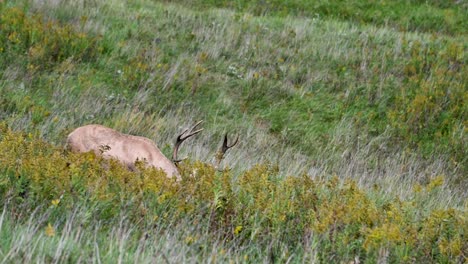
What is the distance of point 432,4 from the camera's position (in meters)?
19.1

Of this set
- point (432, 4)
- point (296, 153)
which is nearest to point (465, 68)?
point (296, 153)

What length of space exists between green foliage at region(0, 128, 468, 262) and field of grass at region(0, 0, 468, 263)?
15mm

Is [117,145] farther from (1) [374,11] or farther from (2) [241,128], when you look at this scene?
(1) [374,11]

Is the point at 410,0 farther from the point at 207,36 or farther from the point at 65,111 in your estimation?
the point at 65,111

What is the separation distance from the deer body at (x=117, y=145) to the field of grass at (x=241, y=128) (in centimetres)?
29

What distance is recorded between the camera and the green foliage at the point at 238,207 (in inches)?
192

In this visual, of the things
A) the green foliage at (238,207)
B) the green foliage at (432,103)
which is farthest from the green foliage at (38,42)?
the green foliage at (238,207)

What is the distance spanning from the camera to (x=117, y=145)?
7.46 metres

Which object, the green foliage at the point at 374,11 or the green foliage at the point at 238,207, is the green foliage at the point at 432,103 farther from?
the green foliage at the point at 238,207

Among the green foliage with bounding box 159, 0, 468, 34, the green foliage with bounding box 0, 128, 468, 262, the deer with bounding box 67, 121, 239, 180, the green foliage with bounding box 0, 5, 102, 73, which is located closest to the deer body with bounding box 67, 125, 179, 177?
the deer with bounding box 67, 121, 239, 180

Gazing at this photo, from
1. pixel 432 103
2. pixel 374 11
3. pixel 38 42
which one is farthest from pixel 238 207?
pixel 374 11

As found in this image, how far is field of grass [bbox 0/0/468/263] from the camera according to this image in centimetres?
480

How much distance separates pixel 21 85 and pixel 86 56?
1727mm

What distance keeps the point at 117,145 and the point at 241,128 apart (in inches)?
146
